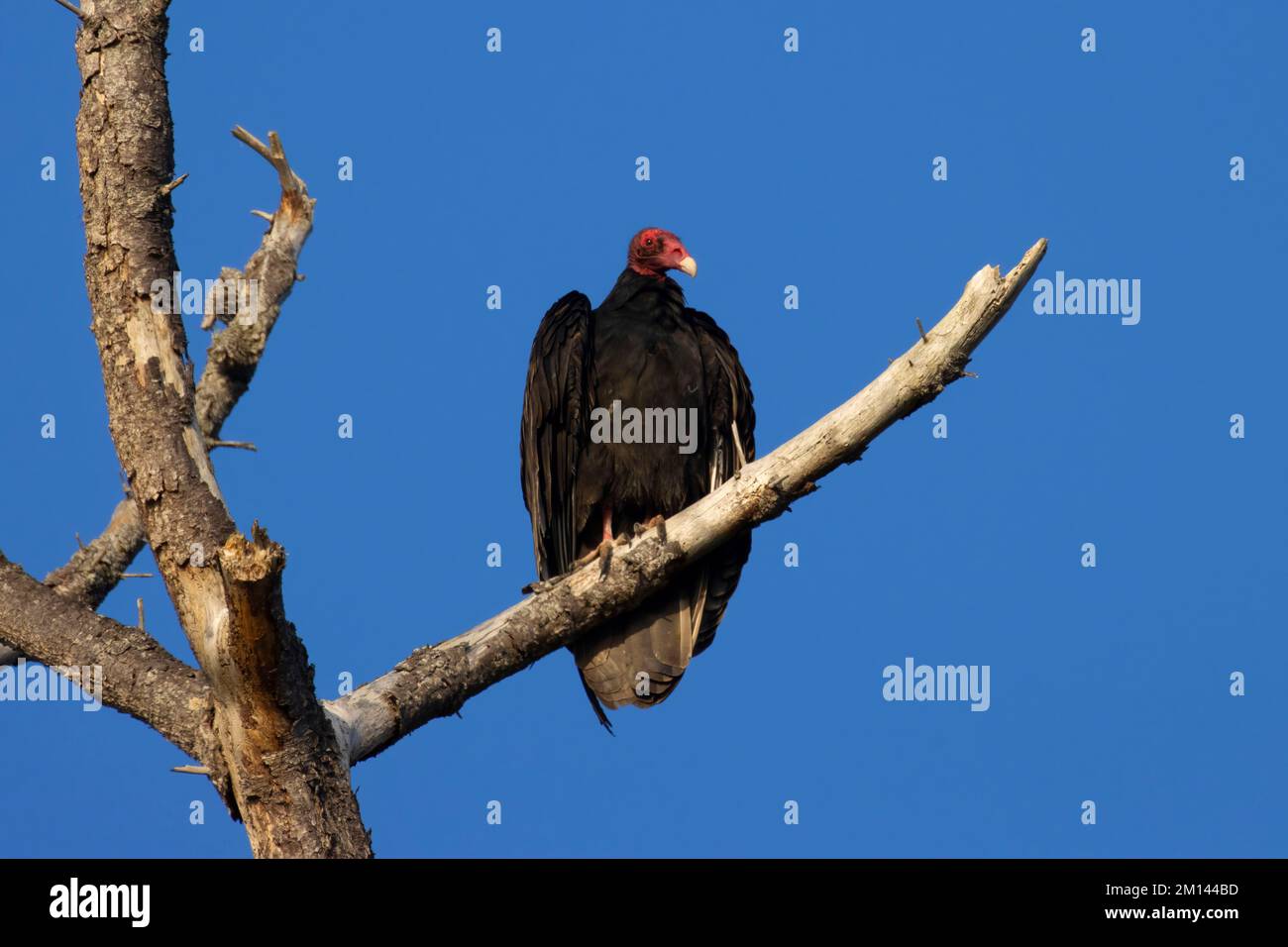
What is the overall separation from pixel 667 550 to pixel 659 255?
1681mm

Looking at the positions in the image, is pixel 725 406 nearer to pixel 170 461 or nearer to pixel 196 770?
pixel 170 461

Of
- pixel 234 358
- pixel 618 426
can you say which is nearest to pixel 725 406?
pixel 618 426

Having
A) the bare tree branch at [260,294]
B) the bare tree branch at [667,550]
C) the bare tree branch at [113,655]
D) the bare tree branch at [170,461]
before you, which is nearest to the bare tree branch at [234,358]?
the bare tree branch at [260,294]

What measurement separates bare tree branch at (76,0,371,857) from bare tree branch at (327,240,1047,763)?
0.27 metres

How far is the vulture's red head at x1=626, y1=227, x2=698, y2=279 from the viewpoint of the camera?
6.23 m

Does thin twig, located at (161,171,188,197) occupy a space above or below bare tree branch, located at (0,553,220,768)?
above

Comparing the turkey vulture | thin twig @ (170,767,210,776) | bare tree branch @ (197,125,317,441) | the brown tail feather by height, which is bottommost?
thin twig @ (170,767,210,776)

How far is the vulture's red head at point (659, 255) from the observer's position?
6234mm

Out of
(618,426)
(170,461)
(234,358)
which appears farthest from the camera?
(234,358)

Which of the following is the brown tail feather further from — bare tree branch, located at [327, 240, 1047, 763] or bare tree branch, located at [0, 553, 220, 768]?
bare tree branch, located at [0, 553, 220, 768]

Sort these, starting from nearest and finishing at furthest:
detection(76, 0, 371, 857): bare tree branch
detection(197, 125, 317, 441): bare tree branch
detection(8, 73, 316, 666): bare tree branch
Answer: detection(76, 0, 371, 857): bare tree branch, detection(8, 73, 316, 666): bare tree branch, detection(197, 125, 317, 441): bare tree branch

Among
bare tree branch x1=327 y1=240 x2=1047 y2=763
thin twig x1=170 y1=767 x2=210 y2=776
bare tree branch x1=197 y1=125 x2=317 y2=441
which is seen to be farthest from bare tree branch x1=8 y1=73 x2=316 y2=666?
thin twig x1=170 y1=767 x2=210 y2=776

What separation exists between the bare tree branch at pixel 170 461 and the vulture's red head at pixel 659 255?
2222mm

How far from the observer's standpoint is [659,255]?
6266 mm
